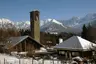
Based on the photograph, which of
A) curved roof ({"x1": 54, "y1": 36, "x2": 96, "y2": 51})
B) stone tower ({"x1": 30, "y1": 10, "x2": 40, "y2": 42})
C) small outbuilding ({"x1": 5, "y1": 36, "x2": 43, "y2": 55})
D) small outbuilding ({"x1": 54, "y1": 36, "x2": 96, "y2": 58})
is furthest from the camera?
stone tower ({"x1": 30, "y1": 10, "x2": 40, "y2": 42})

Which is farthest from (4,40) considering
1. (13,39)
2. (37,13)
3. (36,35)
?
(37,13)

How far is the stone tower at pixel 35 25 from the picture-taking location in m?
61.8

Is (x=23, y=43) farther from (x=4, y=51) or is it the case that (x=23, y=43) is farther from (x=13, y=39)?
(x=4, y=51)

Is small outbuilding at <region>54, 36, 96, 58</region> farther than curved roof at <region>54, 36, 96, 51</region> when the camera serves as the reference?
No

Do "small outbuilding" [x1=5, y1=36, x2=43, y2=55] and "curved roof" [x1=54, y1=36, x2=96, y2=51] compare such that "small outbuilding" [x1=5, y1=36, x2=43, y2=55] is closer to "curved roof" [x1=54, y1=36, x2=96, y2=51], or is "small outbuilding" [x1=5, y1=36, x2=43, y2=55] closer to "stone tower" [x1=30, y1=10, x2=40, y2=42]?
"stone tower" [x1=30, y1=10, x2=40, y2=42]

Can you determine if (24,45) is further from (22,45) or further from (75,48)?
(75,48)

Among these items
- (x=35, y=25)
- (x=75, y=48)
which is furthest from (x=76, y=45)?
(x=35, y=25)

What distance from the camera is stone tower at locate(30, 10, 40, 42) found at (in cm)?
6177

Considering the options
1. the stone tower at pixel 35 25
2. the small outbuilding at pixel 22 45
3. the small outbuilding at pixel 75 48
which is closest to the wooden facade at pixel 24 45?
the small outbuilding at pixel 22 45

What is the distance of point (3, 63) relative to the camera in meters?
26.7

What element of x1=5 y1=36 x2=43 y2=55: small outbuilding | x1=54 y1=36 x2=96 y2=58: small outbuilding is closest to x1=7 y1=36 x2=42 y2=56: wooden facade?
x1=5 y1=36 x2=43 y2=55: small outbuilding

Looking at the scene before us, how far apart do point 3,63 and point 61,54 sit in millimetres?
11824

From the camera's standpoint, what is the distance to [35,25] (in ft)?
207

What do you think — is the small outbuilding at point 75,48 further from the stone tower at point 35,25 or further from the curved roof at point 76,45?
the stone tower at point 35,25
